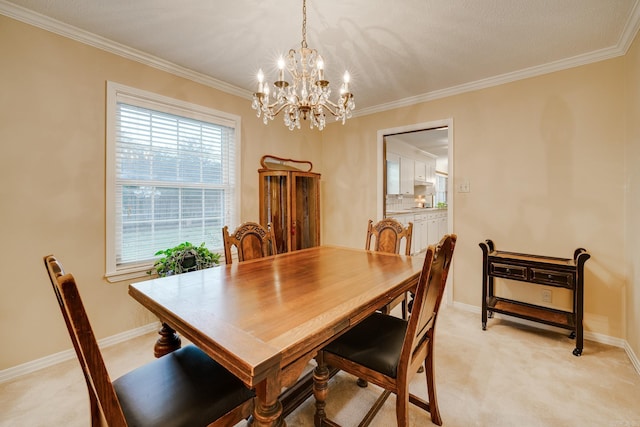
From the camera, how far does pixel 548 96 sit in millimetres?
2635

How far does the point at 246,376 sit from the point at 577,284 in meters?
2.68

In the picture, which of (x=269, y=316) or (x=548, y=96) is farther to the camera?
(x=548, y=96)

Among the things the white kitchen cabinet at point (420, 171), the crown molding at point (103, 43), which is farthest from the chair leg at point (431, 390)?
the white kitchen cabinet at point (420, 171)

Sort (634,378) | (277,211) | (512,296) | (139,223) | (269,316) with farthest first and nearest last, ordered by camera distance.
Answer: (277,211)
(512,296)
(139,223)
(634,378)
(269,316)

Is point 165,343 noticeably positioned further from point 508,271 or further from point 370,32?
point 508,271

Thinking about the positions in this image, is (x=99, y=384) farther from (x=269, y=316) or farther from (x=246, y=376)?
(x=269, y=316)

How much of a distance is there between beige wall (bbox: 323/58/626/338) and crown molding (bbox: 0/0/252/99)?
239cm

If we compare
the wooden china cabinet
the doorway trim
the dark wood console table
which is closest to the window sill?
the wooden china cabinet

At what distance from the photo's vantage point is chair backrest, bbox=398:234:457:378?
112 centimetres

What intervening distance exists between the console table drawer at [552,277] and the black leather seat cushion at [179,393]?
99.0 inches

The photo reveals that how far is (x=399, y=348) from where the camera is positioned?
1.35 metres

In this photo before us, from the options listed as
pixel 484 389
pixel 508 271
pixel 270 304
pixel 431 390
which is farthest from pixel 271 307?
pixel 508 271

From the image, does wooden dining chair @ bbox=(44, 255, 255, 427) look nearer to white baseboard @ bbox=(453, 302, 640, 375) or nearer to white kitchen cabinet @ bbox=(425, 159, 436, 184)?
white baseboard @ bbox=(453, 302, 640, 375)

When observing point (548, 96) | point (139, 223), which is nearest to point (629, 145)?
point (548, 96)
